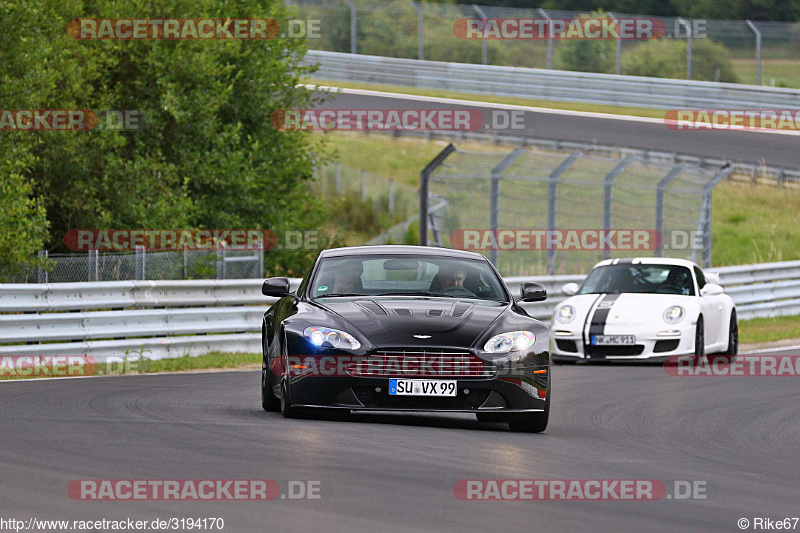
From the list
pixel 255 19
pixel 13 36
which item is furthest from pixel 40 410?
pixel 255 19

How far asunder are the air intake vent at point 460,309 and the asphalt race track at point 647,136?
25.4 m

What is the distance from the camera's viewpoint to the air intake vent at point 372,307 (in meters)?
9.97

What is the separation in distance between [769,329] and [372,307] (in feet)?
46.1

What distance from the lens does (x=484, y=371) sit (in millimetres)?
9594

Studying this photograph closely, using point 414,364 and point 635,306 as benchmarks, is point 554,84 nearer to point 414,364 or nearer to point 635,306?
point 635,306

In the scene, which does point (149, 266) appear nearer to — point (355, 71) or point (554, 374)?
point (554, 374)

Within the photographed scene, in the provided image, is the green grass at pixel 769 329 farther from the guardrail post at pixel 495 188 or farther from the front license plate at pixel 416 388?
the front license plate at pixel 416 388

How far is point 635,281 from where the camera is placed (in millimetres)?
18203

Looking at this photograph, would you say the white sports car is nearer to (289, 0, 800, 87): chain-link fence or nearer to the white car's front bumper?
the white car's front bumper

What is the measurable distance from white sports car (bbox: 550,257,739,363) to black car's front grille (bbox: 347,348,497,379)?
7.37m

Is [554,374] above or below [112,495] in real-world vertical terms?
below

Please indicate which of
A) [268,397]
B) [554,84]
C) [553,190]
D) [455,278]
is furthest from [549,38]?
[268,397]

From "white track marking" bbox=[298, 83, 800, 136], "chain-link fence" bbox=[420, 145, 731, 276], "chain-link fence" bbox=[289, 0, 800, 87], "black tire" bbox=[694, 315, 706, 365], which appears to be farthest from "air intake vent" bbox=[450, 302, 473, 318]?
"white track marking" bbox=[298, 83, 800, 136]

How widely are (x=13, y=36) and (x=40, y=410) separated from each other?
10.9 meters
